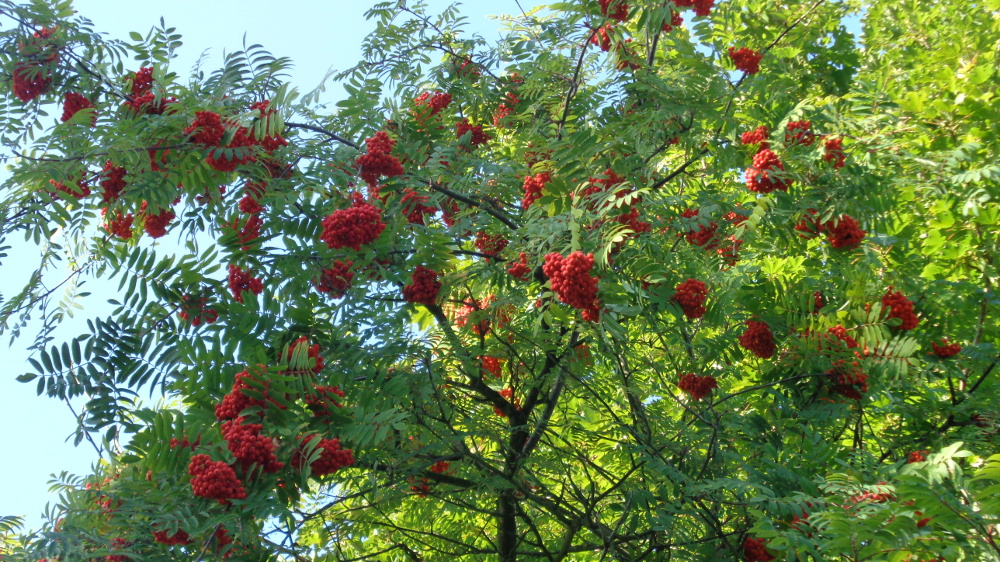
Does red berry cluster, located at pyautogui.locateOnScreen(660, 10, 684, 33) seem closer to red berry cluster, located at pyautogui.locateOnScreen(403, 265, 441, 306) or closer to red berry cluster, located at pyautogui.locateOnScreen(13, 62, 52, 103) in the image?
red berry cluster, located at pyautogui.locateOnScreen(403, 265, 441, 306)

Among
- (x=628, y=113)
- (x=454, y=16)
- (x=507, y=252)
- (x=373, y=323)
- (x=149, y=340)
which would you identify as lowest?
(x=149, y=340)

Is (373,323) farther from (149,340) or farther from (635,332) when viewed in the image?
(635,332)

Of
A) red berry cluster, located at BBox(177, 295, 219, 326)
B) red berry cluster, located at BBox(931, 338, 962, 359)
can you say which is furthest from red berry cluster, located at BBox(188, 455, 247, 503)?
red berry cluster, located at BBox(931, 338, 962, 359)

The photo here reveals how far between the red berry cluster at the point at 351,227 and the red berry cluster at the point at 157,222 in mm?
1308

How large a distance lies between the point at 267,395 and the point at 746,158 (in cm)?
338

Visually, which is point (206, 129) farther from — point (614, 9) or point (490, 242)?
point (614, 9)

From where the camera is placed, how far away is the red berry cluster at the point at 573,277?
305cm

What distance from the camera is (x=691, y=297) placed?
364cm

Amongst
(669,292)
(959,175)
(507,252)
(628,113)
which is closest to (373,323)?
(507,252)

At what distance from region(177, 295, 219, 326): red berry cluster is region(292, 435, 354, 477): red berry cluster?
1.00m

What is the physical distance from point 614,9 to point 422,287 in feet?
6.15

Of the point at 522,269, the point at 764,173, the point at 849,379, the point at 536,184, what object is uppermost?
the point at 764,173

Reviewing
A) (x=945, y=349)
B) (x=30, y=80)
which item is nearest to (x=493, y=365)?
(x=945, y=349)

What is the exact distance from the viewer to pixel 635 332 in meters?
5.50
